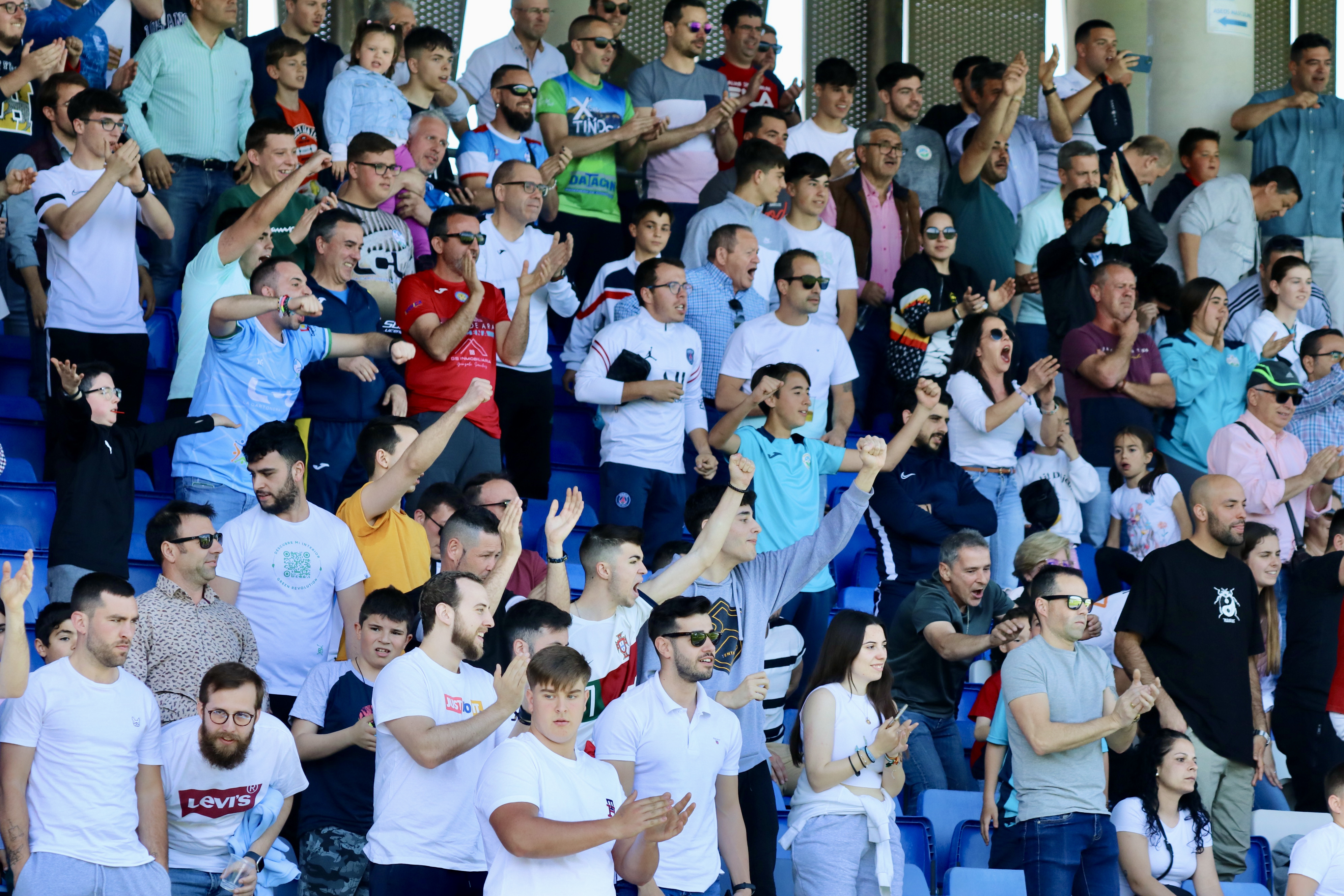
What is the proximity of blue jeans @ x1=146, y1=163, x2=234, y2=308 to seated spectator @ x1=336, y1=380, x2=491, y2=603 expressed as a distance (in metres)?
2.63

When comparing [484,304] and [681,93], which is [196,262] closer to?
[484,304]

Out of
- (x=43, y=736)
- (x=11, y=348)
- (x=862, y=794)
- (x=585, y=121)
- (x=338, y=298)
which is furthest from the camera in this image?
(x=585, y=121)

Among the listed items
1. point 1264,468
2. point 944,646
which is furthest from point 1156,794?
point 1264,468

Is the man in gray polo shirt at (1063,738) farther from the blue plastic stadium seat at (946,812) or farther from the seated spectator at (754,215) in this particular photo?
the seated spectator at (754,215)

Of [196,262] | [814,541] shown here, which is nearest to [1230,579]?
[814,541]

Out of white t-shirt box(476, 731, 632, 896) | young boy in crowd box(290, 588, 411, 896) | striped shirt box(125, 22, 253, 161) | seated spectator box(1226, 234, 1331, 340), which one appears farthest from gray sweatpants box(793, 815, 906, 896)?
seated spectator box(1226, 234, 1331, 340)

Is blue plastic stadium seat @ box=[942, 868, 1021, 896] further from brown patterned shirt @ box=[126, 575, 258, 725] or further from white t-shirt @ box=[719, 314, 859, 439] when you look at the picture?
white t-shirt @ box=[719, 314, 859, 439]

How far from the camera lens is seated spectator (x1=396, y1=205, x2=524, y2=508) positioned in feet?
23.8

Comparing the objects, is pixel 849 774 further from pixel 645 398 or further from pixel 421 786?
pixel 645 398

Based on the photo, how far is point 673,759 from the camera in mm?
5074

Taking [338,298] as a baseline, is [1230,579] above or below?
below

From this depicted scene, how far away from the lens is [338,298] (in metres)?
7.33

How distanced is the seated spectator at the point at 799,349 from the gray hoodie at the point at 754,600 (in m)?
2.04

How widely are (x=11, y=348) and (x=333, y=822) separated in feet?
13.7
